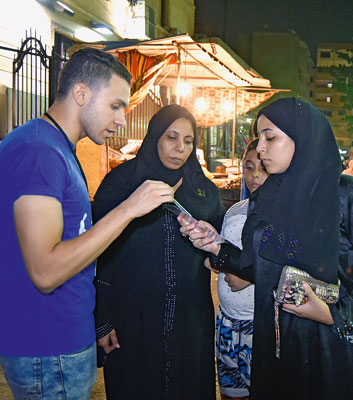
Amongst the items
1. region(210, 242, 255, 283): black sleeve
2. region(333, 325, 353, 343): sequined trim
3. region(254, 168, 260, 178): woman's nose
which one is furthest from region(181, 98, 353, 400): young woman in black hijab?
region(254, 168, 260, 178): woman's nose

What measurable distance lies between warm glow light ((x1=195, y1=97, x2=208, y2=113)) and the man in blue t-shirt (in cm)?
1123

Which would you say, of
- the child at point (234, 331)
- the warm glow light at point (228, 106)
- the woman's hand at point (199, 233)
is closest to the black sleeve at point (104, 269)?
the woman's hand at point (199, 233)

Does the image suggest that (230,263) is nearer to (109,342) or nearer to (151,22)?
(109,342)

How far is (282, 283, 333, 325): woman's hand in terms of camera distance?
2.01 metres

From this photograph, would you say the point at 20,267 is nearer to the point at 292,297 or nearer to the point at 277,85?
the point at 292,297

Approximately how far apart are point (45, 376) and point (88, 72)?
1.29 metres

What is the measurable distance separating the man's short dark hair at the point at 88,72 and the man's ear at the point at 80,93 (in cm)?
2

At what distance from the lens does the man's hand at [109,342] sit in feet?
9.57

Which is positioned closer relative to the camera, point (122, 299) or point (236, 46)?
point (122, 299)

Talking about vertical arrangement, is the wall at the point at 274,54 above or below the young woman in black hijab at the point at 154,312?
above

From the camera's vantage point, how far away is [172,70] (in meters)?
10.8

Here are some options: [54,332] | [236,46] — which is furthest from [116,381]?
[236,46]

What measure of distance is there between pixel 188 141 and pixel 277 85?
→ 48353 millimetres

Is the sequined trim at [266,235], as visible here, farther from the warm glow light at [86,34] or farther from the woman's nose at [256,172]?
the warm glow light at [86,34]
